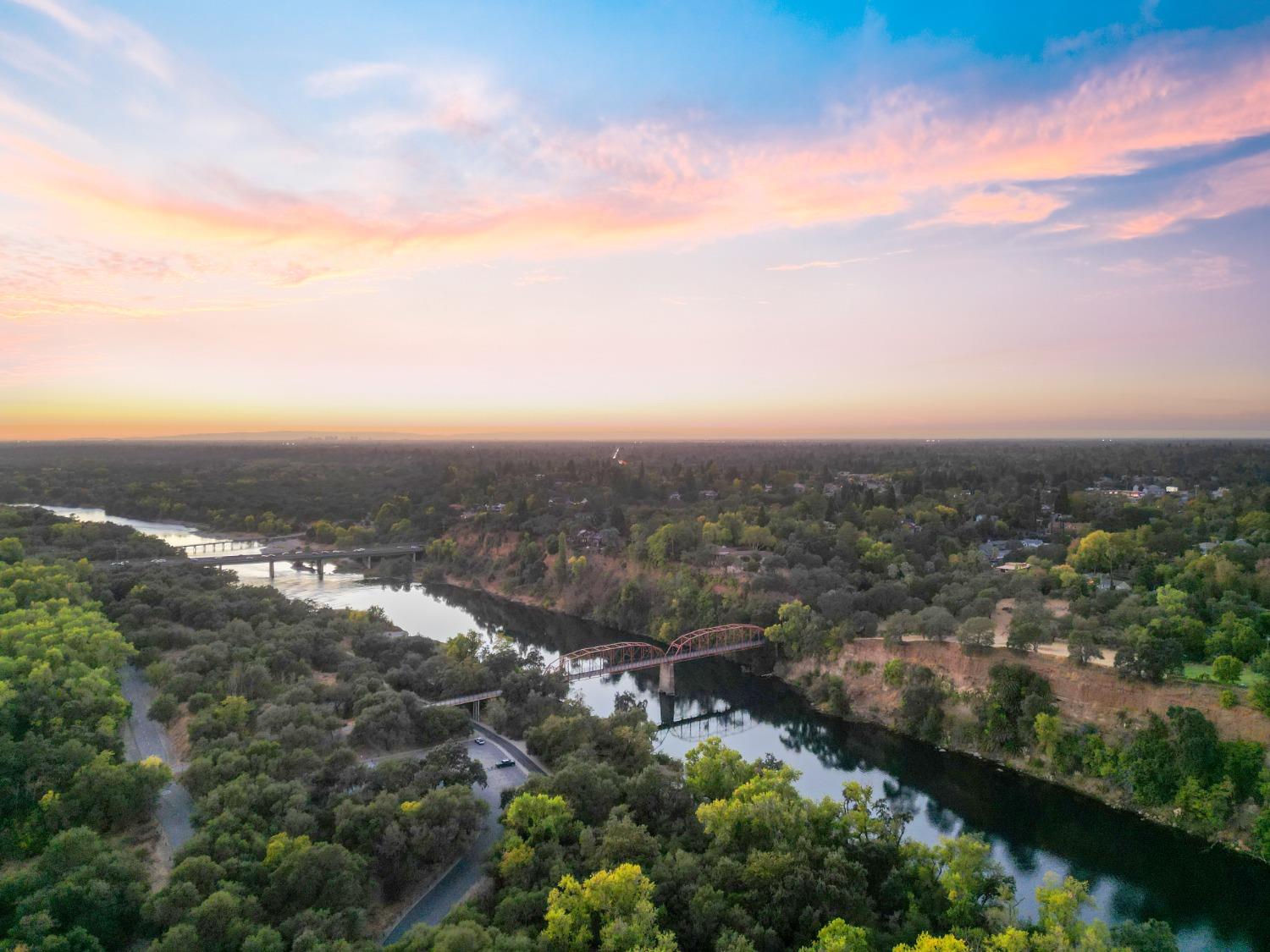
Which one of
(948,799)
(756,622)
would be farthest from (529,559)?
(948,799)

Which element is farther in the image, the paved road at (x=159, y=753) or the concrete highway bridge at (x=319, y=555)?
the concrete highway bridge at (x=319, y=555)

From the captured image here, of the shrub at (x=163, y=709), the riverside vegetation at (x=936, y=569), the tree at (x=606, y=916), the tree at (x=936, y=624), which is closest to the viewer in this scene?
the tree at (x=606, y=916)

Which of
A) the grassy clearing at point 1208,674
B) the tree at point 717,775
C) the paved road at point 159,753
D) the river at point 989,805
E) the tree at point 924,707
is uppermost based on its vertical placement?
the grassy clearing at point 1208,674

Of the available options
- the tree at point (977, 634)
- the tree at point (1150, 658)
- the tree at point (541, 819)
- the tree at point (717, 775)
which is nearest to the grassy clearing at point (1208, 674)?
the tree at point (1150, 658)

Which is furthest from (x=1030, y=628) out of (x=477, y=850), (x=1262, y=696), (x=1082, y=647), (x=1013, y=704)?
(x=477, y=850)

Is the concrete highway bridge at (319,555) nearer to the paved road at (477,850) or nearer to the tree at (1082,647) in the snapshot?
the paved road at (477,850)

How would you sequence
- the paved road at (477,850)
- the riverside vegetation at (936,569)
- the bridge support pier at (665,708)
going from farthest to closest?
the bridge support pier at (665,708)
the riverside vegetation at (936,569)
the paved road at (477,850)
